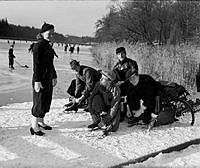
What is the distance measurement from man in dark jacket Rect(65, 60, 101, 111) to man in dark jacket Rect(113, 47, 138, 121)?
52 centimetres

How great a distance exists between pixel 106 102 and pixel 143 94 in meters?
0.87

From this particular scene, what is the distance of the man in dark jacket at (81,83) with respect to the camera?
21.7 feet

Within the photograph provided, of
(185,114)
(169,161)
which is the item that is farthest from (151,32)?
(169,161)

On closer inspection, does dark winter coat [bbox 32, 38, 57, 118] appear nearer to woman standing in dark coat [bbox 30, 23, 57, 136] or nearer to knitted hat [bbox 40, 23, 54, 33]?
woman standing in dark coat [bbox 30, 23, 57, 136]

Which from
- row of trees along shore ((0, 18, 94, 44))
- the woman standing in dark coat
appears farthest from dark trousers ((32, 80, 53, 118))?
row of trees along shore ((0, 18, 94, 44))

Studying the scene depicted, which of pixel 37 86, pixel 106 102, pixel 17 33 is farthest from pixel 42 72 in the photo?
pixel 17 33

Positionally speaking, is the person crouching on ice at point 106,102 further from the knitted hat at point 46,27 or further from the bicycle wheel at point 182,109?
the bicycle wheel at point 182,109

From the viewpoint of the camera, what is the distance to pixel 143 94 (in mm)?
6246

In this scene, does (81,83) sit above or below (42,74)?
below

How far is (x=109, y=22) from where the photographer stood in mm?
51625

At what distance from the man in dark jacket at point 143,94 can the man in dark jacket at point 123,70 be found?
11cm

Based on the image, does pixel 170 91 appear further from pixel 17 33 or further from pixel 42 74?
pixel 17 33

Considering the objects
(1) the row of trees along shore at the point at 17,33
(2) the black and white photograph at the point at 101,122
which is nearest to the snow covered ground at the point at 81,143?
(2) the black and white photograph at the point at 101,122

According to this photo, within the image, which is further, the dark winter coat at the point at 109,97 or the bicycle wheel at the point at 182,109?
the bicycle wheel at the point at 182,109
